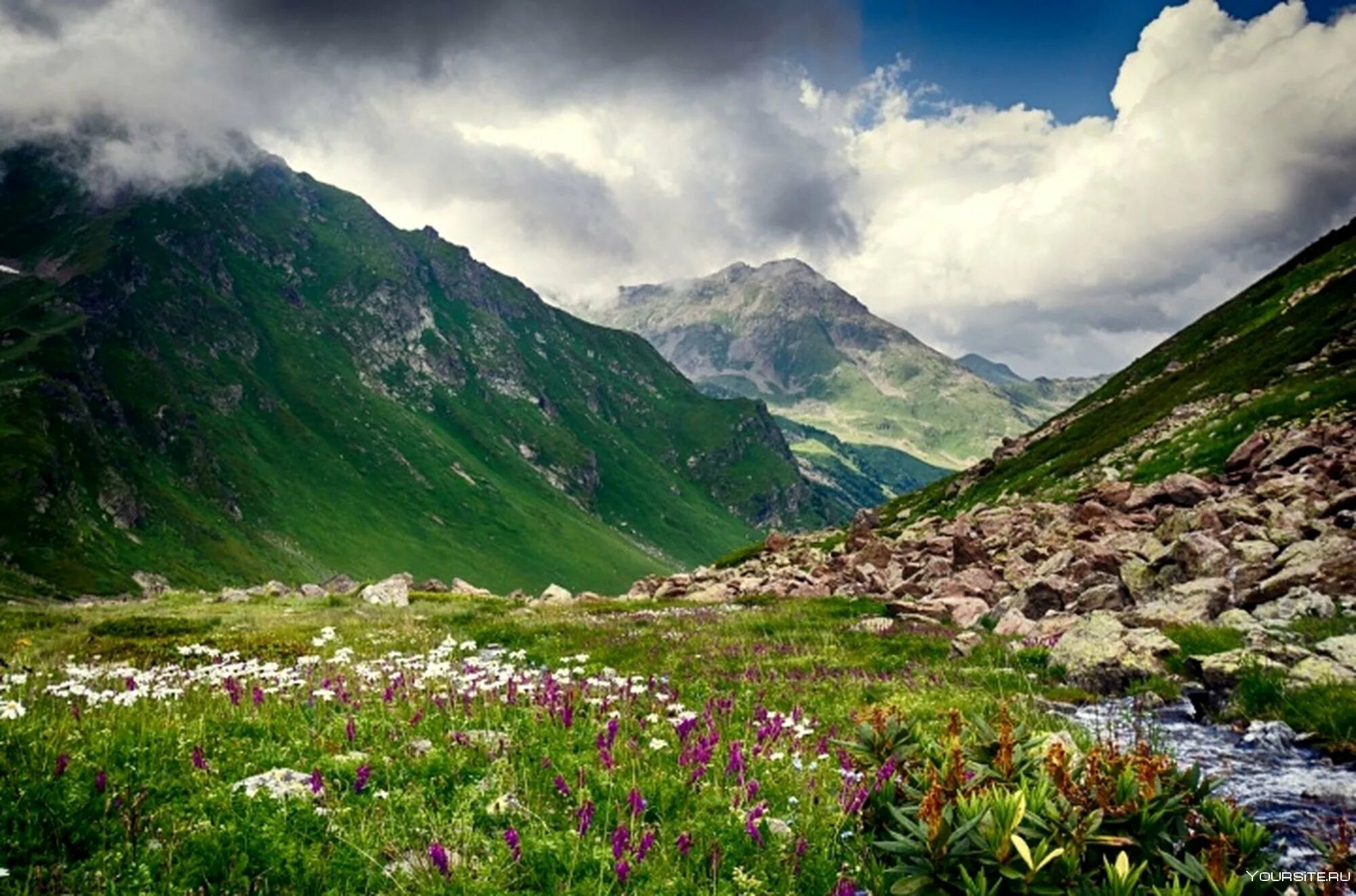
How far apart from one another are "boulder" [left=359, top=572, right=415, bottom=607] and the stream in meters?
39.0

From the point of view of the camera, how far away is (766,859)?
6.45 metres

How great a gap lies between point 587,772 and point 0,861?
4629 mm

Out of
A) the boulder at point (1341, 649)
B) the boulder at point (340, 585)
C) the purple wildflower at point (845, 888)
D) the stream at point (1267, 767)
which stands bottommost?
the boulder at point (340, 585)

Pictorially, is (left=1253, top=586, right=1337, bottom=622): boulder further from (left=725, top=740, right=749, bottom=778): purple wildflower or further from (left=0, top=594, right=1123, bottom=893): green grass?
(left=725, top=740, right=749, bottom=778): purple wildflower

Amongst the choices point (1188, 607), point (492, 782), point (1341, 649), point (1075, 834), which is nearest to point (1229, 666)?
point (1341, 649)

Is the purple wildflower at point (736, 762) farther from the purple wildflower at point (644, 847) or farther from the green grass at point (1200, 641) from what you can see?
the green grass at point (1200, 641)

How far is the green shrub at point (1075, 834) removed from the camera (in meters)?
4.07

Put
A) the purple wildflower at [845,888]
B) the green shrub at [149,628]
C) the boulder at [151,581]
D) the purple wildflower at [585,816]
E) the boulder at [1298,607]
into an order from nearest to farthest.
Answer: the purple wildflower at [845,888]
the purple wildflower at [585,816]
the boulder at [1298,607]
the green shrub at [149,628]
the boulder at [151,581]

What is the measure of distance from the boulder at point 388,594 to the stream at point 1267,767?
3898 centimetres

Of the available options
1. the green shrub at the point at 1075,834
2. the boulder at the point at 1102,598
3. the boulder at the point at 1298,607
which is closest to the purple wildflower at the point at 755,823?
the green shrub at the point at 1075,834

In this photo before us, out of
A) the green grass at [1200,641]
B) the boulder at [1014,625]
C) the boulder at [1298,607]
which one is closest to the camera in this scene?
the green grass at [1200,641]

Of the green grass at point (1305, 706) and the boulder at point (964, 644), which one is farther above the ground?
the green grass at point (1305, 706)

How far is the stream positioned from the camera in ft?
22.9

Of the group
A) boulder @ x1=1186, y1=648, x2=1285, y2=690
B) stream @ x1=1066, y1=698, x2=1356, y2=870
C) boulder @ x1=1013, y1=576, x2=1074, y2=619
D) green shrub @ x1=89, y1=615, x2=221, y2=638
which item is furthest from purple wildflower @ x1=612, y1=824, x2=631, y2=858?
green shrub @ x1=89, y1=615, x2=221, y2=638
